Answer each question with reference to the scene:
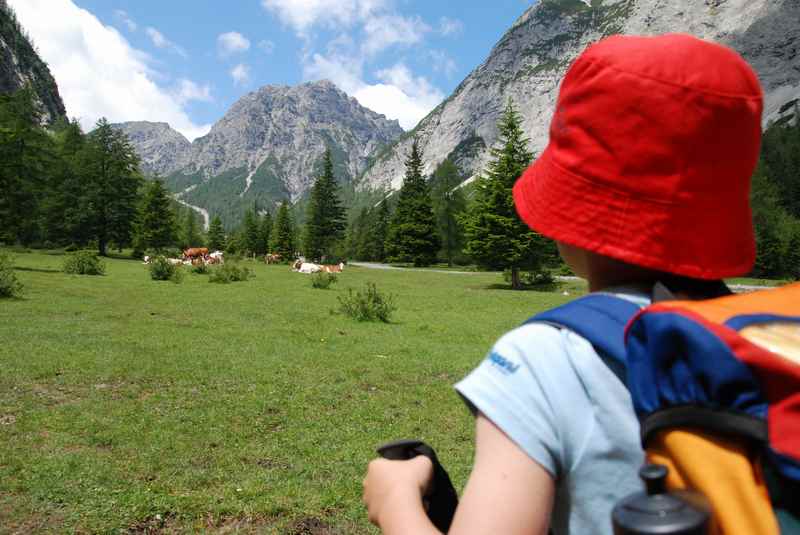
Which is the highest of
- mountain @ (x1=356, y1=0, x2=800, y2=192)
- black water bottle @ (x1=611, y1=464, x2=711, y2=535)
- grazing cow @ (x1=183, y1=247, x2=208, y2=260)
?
mountain @ (x1=356, y1=0, x2=800, y2=192)

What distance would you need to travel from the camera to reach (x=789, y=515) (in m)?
0.70

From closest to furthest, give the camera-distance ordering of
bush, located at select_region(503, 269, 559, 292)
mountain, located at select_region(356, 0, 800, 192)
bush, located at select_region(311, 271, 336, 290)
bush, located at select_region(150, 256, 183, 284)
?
bush, located at select_region(311, 271, 336, 290) → bush, located at select_region(150, 256, 183, 284) → bush, located at select_region(503, 269, 559, 292) → mountain, located at select_region(356, 0, 800, 192)

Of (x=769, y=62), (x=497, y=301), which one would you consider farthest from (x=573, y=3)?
(x=497, y=301)

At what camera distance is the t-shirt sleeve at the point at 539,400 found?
0.84 metres

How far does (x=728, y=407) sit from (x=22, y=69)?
398 feet

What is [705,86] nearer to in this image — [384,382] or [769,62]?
[384,382]

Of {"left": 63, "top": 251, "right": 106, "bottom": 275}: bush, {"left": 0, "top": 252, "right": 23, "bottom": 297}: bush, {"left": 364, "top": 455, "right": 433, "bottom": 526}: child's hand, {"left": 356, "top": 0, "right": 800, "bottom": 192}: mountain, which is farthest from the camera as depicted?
{"left": 356, "top": 0, "right": 800, "bottom": 192}: mountain

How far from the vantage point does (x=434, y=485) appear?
1.10 m

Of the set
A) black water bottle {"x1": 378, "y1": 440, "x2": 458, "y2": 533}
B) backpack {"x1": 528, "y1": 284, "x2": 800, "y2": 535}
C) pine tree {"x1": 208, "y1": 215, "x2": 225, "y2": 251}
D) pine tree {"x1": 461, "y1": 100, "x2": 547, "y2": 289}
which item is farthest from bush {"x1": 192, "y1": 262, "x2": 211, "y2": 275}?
pine tree {"x1": 208, "y1": 215, "x2": 225, "y2": 251}

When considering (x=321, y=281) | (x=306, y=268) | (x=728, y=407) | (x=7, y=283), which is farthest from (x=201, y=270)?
(x=728, y=407)

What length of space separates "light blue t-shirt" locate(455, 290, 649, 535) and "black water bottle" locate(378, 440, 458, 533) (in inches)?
11.4

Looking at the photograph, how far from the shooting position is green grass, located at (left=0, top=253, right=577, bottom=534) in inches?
165

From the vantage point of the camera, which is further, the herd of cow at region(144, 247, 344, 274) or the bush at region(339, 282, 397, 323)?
the herd of cow at region(144, 247, 344, 274)

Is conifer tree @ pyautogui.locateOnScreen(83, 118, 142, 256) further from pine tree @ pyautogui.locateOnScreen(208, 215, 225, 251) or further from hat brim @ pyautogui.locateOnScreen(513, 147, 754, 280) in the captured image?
hat brim @ pyautogui.locateOnScreen(513, 147, 754, 280)
